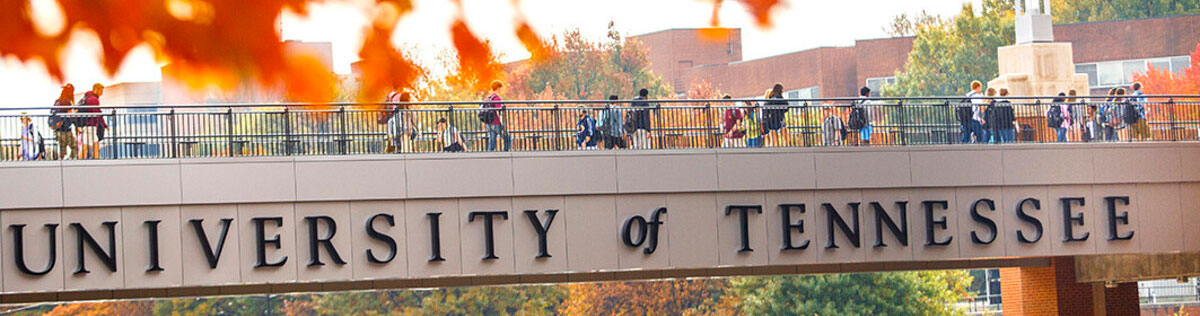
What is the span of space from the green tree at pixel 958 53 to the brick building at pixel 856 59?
8.95ft

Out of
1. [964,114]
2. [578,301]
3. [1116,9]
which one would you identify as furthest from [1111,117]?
[1116,9]

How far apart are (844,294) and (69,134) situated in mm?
30823

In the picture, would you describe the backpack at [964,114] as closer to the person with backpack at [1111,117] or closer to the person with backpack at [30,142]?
the person with backpack at [1111,117]

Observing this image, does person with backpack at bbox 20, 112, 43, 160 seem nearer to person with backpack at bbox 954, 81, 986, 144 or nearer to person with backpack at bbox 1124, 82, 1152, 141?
person with backpack at bbox 954, 81, 986, 144

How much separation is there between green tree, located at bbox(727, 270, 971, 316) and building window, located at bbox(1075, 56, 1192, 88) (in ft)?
81.1

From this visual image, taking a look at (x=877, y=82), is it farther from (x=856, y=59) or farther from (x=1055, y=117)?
(x=1055, y=117)

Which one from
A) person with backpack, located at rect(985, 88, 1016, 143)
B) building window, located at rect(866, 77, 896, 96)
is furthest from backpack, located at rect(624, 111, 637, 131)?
building window, located at rect(866, 77, 896, 96)

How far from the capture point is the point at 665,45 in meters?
80.4

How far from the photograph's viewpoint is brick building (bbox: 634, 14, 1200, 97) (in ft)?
227

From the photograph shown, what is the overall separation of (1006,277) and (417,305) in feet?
94.2

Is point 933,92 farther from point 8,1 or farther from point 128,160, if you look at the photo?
point 8,1

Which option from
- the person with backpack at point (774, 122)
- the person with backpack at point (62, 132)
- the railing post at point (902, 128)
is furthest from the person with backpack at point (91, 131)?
the railing post at point (902, 128)

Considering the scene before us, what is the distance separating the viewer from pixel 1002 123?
79.5 ft

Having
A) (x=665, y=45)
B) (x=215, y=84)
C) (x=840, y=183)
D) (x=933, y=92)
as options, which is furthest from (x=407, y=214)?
(x=665, y=45)
